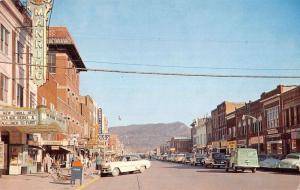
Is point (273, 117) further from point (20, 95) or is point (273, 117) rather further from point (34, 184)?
point (34, 184)

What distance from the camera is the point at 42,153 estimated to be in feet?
155

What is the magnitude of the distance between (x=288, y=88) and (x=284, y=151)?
Result: 8322 millimetres

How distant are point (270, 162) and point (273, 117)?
2224 centimetres

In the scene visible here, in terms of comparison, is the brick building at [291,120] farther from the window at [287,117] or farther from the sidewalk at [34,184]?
the sidewalk at [34,184]

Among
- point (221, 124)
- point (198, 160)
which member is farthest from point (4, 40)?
point (221, 124)

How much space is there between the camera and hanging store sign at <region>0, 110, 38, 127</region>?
26.3m

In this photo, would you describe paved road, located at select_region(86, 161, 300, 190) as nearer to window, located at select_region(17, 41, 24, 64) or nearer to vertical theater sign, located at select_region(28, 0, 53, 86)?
vertical theater sign, located at select_region(28, 0, 53, 86)

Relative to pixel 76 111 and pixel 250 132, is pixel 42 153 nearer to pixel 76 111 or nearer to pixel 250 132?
pixel 76 111

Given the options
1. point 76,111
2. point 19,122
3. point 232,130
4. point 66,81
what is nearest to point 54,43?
point 66,81

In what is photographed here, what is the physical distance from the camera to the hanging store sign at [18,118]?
2633 centimetres

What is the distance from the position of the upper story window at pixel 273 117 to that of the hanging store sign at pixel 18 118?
41.8 meters

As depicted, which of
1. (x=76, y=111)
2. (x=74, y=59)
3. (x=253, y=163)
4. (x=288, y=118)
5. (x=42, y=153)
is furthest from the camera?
(x=76, y=111)

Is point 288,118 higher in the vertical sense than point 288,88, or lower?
lower

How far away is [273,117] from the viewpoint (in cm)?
6362
